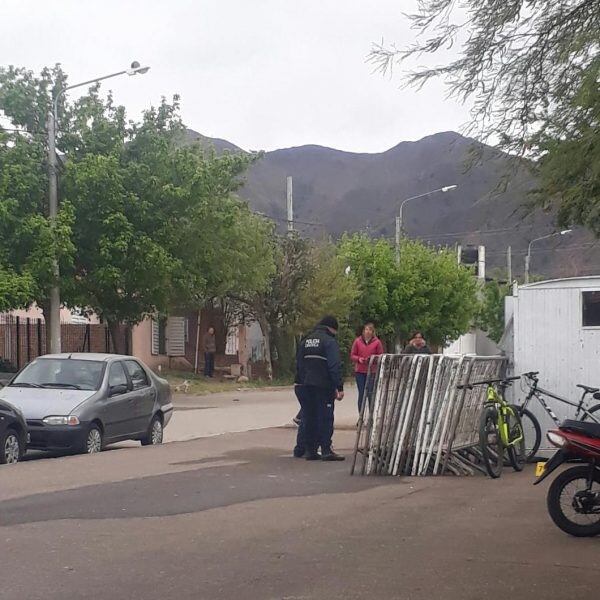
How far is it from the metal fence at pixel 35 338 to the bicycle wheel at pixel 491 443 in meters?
23.0

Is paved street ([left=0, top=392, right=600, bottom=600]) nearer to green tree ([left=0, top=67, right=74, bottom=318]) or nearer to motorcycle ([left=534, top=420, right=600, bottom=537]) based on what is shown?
motorcycle ([left=534, top=420, right=600, bottom=537])

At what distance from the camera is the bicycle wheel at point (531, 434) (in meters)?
13.4

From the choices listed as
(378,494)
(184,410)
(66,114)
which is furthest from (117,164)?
(378,494)

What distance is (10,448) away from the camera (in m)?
14.0

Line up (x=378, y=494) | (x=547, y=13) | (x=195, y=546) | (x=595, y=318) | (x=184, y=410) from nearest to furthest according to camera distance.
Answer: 1. (x=195, y=546)
2. (x=547, y=13)
3. (x=378, y=494)
4. (x=595, y=318)
5. (x=184, y=410)

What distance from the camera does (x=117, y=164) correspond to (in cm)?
2709

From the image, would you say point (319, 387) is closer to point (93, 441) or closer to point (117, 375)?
point (93, 441)

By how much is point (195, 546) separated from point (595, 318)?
7.11 meters

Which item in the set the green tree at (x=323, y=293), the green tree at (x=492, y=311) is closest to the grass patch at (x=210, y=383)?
the green tree at (x=323, y=293)

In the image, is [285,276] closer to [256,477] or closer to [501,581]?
[256,477]

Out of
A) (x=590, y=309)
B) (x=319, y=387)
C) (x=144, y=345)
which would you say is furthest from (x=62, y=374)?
(x=144, y=345)

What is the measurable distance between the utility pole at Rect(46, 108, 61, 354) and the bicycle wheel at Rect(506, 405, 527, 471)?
48.4ft

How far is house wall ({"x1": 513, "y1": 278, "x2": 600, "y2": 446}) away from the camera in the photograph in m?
13.6

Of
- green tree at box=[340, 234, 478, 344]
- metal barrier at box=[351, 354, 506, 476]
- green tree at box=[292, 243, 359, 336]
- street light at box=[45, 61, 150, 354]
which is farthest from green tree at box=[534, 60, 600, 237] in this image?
green tree at box=[340, 234, 478, 344]
